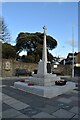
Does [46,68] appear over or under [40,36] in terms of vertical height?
under

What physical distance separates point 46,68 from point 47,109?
261 inches

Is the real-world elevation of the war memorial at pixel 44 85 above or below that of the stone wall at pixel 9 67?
below

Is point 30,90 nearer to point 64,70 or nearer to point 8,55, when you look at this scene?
point 8,55

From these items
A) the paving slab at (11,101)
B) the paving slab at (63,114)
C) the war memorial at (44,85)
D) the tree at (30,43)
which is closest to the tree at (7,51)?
the tree at (30,43)

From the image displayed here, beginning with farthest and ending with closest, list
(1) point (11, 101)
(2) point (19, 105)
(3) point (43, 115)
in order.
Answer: (1) point (11, 101) → (2) point (19, 105) → (3) point (43, 115)

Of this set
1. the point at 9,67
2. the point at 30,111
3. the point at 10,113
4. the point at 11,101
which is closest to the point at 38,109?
the point at 30,111

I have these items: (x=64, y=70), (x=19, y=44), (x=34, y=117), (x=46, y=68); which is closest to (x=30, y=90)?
(x=46, y=68)

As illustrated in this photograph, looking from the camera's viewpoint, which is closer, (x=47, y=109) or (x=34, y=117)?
(x=34, y=117)

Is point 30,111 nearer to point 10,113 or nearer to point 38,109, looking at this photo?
point 38,109

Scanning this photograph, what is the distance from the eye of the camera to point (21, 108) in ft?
24.7

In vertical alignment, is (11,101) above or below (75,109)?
above

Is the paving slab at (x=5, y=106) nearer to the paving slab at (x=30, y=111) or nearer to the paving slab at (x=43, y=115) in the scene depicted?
the paving slab at (x=30, y=111)

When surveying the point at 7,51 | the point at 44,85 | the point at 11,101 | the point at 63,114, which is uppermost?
the point at 7,51

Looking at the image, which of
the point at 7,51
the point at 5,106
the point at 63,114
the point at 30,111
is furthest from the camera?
the point at 7,51
